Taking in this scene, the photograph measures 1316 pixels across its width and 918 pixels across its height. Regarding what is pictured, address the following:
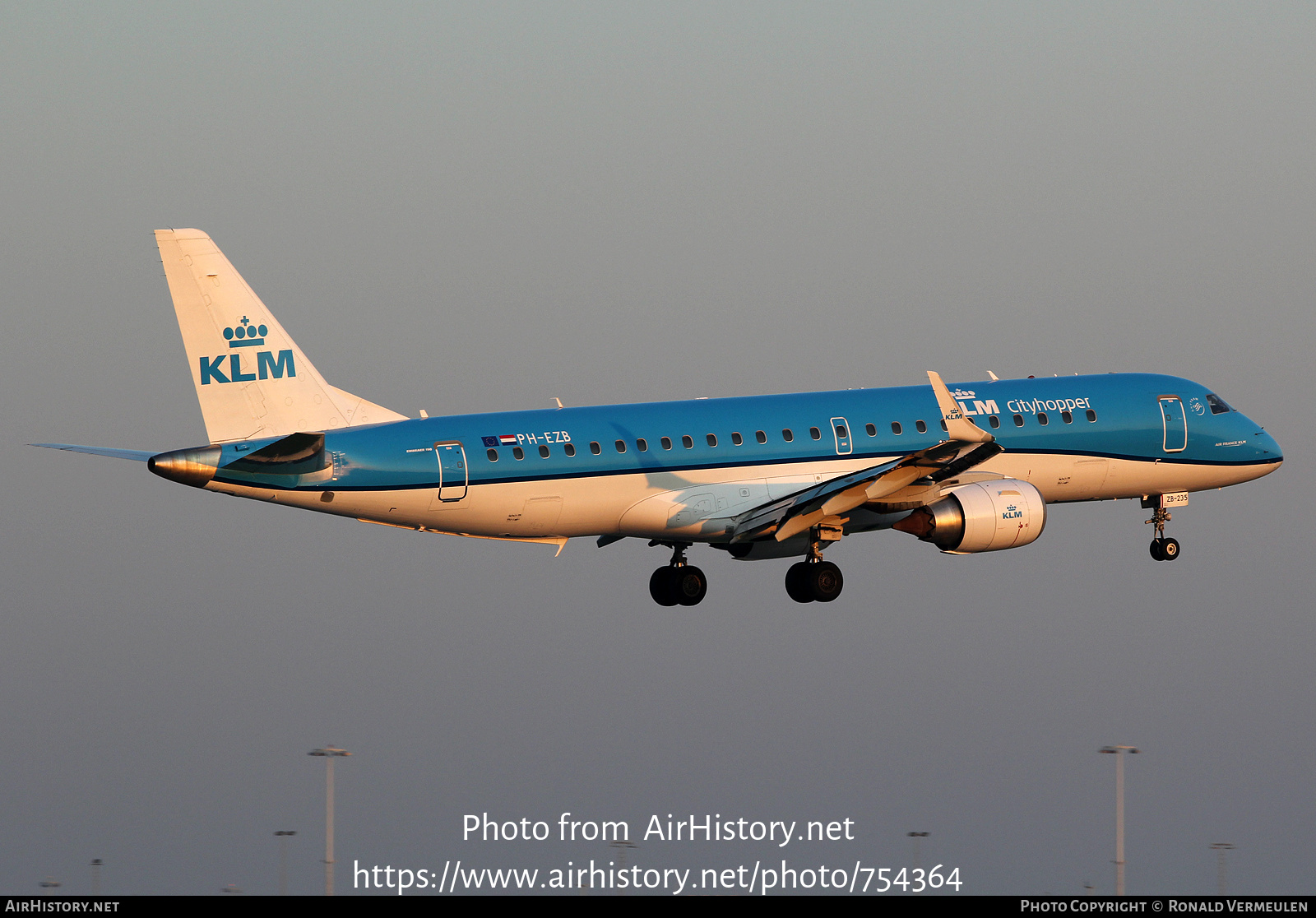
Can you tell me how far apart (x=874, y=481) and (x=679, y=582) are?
7.63m

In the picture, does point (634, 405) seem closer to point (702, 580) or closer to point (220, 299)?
point (702, 580)

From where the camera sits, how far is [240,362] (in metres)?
44.6

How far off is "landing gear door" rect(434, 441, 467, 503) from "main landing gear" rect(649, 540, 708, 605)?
808 cm

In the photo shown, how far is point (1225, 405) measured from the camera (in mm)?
55312

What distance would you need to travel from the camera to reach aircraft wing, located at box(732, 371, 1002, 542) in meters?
43.9

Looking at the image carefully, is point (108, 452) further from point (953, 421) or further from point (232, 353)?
point (953, 421)

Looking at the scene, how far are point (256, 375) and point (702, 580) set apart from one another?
13339 millimetres

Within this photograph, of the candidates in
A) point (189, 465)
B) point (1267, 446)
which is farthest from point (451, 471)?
point (1267, 446)

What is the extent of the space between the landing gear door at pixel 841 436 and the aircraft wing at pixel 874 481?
2.17 feet

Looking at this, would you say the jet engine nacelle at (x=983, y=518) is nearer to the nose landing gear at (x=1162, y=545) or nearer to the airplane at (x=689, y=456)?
the airplane at (x=689, y=456)

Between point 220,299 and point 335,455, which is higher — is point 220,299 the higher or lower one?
the higher one

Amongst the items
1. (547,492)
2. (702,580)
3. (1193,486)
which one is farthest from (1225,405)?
(547,492)

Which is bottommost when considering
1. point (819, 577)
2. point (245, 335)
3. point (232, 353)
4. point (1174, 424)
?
point (819, 577)
